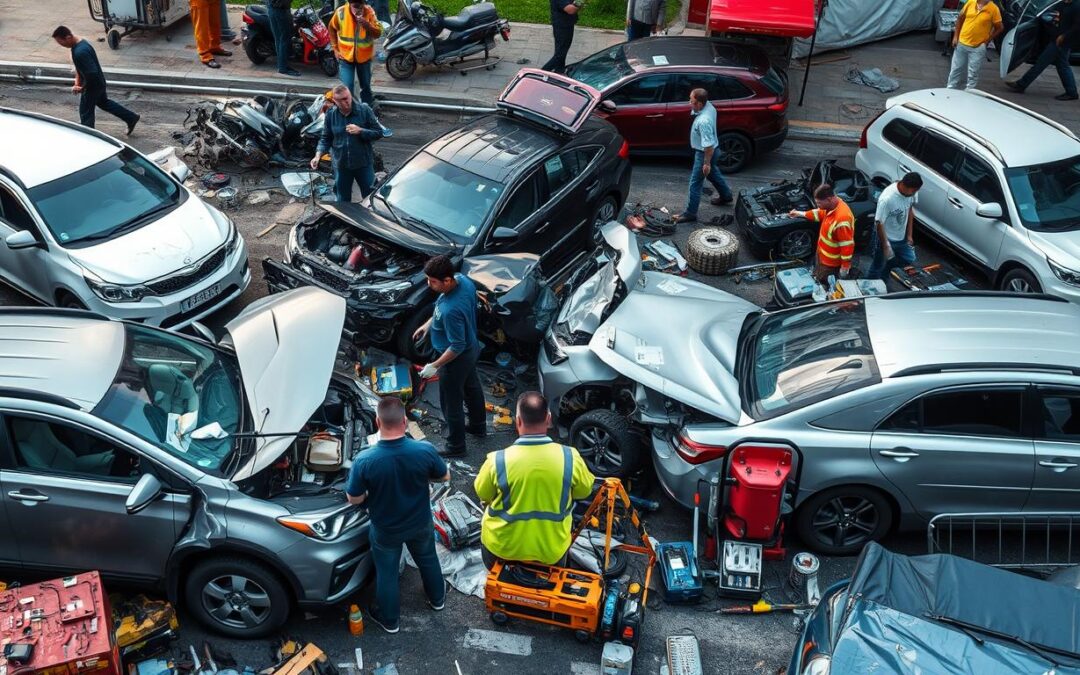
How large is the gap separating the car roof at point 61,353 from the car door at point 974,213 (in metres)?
8.26

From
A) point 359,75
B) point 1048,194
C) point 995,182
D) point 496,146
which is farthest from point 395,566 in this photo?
point 359,75

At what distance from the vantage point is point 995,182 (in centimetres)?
995

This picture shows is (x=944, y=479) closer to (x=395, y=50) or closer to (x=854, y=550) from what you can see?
(x=854, y=550)

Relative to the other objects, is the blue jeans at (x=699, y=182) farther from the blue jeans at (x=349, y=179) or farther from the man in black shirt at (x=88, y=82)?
the man in black shirt at (x=88, y=82)

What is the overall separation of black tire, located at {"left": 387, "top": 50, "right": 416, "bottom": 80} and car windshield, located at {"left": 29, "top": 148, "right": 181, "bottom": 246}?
5547mm

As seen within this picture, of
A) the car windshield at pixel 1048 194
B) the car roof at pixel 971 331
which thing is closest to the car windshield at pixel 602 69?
the car windshield at pixel 1048 194

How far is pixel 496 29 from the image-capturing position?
592 inches

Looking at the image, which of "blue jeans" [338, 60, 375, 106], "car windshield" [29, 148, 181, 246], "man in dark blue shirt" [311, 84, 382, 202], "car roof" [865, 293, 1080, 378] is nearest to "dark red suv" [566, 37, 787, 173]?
"blue jeans" [338, 60, 375, 106]

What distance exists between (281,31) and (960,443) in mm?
11713

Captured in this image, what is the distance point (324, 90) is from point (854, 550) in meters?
10.7

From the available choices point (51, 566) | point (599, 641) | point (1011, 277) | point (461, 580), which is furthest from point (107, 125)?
point (1011, 277)

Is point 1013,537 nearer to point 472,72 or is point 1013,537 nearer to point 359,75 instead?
point 359,75

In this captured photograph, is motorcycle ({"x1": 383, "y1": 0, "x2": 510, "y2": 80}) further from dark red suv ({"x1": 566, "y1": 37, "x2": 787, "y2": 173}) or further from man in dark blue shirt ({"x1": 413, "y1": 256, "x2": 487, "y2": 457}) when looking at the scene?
man in dark blue shirt ({"x1": 413, "y1": 256, "x2": 487, "y2": 457})

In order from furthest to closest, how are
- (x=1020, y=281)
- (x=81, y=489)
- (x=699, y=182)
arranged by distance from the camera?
→ 1. (x=699, y=182)
2. (x=1020, y=281)
3. (x=81, y=489)
